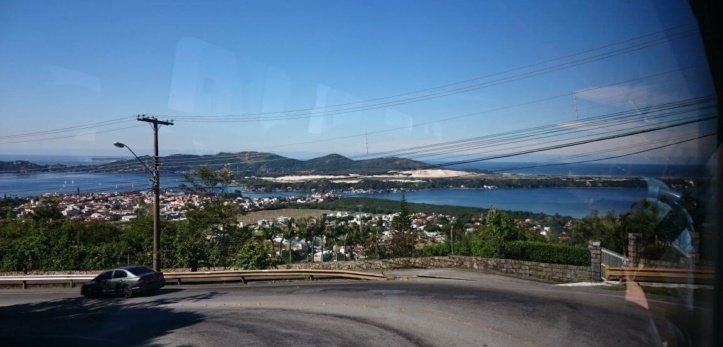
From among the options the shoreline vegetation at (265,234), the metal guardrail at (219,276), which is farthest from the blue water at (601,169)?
the metal guardrail at (219,276)

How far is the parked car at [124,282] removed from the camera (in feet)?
44.3

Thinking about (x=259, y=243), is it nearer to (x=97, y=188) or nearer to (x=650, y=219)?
(x=97, y=188)

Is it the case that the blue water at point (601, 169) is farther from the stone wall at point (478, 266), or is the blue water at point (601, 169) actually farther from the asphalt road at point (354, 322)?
the stone wall at point (478, 266)

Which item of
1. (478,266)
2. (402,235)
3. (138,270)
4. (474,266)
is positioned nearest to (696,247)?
(138,270)

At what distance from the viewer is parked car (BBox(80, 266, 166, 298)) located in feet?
44.3

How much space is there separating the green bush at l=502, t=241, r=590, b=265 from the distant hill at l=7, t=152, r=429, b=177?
4.72m

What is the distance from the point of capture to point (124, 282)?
14578 millimetres

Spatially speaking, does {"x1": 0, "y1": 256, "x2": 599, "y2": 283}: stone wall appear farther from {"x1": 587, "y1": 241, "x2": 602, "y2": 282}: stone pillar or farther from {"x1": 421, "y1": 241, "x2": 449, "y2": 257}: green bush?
{"x1": 587, "y1": 241, "x2": 602, "y2": 282}: stone pillar

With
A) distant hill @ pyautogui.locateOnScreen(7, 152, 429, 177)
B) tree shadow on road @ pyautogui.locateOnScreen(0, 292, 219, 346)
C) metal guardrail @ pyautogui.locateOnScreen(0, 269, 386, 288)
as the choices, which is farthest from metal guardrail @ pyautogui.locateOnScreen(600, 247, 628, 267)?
distant hill @ pyautogui.locateOnScreen(7, 152, 429, 177)

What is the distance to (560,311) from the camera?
8719mm

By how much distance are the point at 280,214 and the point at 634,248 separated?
1964 cm

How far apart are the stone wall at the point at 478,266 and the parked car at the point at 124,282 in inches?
323

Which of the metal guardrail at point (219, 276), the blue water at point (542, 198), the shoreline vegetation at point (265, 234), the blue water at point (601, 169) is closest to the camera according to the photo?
the blue water at point (601, 169)

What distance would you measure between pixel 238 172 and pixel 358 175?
4810 millimetres
